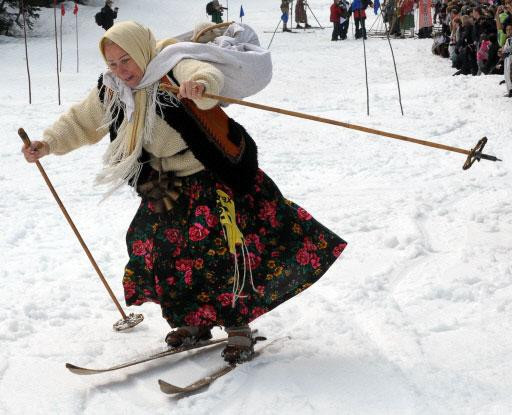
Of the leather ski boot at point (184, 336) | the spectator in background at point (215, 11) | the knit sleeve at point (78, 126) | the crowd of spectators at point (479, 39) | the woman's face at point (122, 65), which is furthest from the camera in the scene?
the spectator in background at point (215, 11)

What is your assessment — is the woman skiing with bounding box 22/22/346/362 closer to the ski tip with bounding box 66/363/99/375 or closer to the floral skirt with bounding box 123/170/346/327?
the floral skirt with bounding box 123/170/346/327

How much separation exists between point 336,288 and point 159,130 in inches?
60.4

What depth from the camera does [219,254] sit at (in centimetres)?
294

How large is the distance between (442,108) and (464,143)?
1587mm

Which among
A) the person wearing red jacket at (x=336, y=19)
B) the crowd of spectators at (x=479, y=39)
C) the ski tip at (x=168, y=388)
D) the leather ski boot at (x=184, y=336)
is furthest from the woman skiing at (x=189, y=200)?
the person wearing red jacket at (x=336, y=19)

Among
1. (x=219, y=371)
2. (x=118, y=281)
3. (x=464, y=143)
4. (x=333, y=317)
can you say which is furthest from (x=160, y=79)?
(x=464, y=143)

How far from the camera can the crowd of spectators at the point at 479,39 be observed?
35.6 ft

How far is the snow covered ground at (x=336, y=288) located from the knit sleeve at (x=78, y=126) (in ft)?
1.12

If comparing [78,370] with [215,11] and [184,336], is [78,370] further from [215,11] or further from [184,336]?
[215,11]

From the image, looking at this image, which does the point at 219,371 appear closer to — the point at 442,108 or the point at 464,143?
the point at 464,143

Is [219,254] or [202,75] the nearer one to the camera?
[202,75]

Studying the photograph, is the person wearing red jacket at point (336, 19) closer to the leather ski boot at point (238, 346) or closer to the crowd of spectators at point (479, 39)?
the crowd of spectators at point (479, 39)

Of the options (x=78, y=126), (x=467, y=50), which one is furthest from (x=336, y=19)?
(x=78, y=126)

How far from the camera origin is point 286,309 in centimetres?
376
